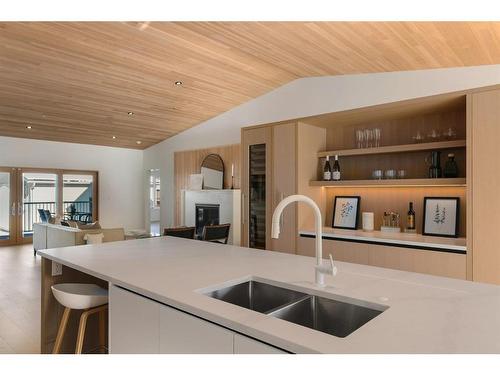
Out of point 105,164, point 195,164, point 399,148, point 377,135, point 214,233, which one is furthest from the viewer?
point 105,164

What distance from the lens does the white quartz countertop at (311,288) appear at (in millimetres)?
968

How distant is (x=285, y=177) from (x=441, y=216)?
1.62 m

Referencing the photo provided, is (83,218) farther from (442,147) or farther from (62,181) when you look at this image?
(442,147)

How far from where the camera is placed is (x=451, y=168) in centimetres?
327

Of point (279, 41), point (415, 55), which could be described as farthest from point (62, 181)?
point (415, 55)

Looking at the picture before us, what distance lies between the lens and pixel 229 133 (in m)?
7.54

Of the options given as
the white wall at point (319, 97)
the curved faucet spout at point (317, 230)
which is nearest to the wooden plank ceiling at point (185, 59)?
the white wall at point (319, 97)

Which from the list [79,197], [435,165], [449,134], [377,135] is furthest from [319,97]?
[79,197]

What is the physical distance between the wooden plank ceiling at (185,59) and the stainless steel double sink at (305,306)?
9.16 ft

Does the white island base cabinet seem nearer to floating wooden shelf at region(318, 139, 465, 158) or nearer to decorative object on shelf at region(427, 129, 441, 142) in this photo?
floating wooden shelf at region(318, 139, 465, 158)

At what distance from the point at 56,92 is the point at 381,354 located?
6.18 m

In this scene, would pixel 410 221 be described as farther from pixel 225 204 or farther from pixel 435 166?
pixel 225 204

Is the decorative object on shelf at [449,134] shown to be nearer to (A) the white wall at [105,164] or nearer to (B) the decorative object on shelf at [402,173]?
(B) the decorative object on shelf at [402,173]

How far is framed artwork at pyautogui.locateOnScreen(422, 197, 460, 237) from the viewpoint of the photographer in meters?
3.20
